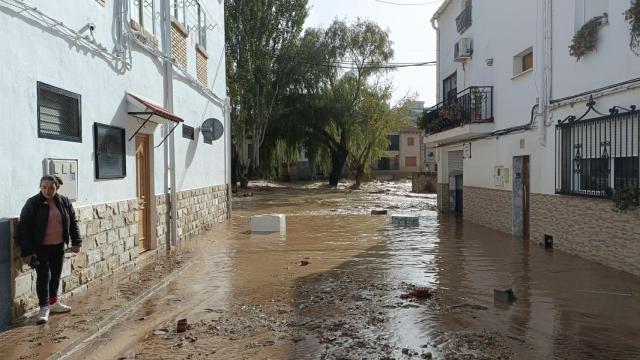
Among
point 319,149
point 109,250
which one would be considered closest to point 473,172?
point 109,250

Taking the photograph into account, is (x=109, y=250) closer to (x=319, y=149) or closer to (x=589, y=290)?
(x=589, y=290)

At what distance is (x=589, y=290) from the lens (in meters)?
7.41

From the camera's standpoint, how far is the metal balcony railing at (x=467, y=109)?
49.0 ft

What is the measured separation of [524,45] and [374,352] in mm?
10001

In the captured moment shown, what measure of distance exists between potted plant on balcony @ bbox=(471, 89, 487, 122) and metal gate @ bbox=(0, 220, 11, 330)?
12.7 meters

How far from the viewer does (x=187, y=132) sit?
12.3m

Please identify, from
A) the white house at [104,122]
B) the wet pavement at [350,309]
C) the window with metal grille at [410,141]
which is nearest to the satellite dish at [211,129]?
the white house at [104,122]

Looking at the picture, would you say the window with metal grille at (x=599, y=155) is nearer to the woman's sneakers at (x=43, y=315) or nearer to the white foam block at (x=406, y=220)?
the white foam block at (x=406, y=220)

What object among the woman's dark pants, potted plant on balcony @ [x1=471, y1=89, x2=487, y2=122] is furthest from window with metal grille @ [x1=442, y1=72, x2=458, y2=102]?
the woman's dark pants

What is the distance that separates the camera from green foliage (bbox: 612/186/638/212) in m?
7.98

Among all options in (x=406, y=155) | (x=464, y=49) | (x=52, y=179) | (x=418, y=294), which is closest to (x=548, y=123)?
(x=464, y=49)

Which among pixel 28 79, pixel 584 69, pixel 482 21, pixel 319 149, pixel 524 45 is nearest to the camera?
pixel 28 79

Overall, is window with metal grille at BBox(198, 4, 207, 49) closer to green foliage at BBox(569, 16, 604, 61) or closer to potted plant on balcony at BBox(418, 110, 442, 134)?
potted plant on balcony at BBox(418, 110, 442, 134)

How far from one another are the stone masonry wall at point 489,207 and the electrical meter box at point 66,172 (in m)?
10.7
